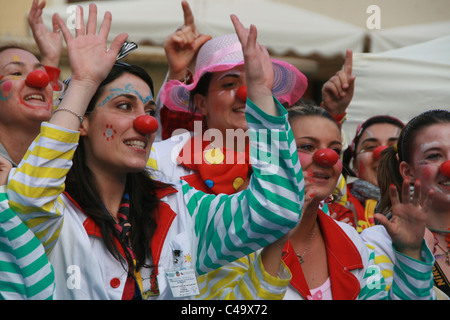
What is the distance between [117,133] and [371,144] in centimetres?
216

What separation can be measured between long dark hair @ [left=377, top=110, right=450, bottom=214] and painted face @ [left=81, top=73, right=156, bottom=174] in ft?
4.11

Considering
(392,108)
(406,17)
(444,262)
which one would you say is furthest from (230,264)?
(406,17)

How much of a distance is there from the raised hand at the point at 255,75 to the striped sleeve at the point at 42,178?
58cm

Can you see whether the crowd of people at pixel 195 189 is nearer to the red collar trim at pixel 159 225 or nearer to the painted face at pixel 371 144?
the red collar trim at pixel 159 225

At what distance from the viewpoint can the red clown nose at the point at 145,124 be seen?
7.44 feet

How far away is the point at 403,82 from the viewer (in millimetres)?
4039

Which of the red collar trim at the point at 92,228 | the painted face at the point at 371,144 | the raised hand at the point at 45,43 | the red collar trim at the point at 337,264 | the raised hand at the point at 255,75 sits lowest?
the painted face at the point at 371,144

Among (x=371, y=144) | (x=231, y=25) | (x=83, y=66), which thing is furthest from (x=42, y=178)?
(x=231, y=25)

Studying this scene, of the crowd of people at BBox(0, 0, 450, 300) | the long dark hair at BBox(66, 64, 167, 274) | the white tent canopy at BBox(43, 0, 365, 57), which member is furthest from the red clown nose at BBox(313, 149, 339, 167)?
the white tent canopy at BBox(43, 0, 365, 57)

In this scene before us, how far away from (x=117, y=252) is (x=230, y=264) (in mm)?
423

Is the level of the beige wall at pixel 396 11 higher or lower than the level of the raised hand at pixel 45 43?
lower

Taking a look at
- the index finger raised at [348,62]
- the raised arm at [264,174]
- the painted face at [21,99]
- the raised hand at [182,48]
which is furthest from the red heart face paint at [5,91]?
the index finger raised at [348,62]
